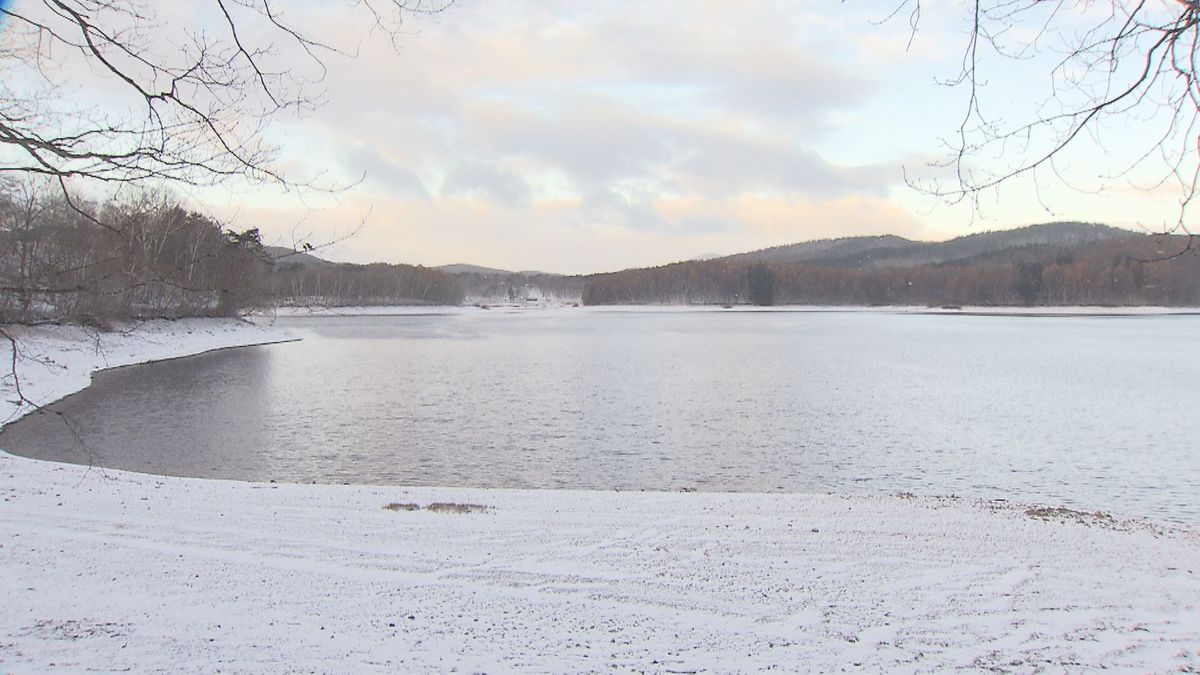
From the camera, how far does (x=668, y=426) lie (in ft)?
62.0

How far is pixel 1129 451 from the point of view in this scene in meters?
15.9

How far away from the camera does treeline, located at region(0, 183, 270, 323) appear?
4.12 m

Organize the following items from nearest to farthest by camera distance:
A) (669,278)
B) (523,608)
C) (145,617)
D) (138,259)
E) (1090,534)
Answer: (138,259), (145,617), (523,608), (1090,534), (669,278)

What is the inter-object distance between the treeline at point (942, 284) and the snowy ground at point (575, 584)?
124m

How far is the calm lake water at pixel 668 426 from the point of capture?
536 inches

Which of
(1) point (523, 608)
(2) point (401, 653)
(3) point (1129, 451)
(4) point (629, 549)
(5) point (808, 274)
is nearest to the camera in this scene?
(2) point (401, 653)

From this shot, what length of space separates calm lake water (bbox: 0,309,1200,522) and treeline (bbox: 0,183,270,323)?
311 inches

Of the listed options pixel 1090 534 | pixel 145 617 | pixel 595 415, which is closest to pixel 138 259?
pixel 145 617

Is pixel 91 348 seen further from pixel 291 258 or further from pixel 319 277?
pixel 291 258

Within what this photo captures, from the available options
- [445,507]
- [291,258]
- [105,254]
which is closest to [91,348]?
[445,507]

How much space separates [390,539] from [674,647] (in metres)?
3.81

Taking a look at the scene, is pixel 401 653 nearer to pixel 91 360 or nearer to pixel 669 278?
pixel 91 360

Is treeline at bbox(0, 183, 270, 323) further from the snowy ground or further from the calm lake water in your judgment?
the calm lake water

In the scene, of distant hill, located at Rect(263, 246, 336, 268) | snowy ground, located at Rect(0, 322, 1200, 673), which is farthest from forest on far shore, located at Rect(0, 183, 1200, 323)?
snowy ground, located at Rect(0, 322, 1200, 673)
